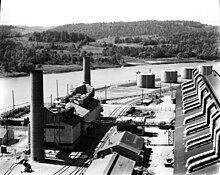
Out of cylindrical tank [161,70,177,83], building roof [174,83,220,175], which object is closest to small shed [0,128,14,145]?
building roof [174,83,220,175]

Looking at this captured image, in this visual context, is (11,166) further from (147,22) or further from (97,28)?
(147,22)

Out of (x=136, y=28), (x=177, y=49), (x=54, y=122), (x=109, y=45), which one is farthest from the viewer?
(x=136, y=28)

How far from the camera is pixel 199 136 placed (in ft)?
11.1

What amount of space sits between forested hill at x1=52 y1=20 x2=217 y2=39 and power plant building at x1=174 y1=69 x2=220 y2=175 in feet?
101

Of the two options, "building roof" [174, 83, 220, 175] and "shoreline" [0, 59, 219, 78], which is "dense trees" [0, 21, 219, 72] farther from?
"building roof" [174, 83, 220, 175]

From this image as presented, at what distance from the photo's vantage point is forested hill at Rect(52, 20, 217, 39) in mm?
36281

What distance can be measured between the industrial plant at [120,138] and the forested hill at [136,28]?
27547mm

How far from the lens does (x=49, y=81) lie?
16.2m

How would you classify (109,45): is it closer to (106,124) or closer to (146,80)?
(146,80)

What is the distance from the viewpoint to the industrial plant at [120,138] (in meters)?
3.23

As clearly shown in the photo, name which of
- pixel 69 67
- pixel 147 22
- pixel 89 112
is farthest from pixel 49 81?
pixel 147 22

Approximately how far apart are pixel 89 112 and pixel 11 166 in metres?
2.32

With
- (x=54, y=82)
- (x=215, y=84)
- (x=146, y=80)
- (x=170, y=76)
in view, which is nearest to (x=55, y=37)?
(x=54, y=82)

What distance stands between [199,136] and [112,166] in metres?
1.85
